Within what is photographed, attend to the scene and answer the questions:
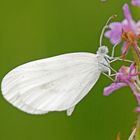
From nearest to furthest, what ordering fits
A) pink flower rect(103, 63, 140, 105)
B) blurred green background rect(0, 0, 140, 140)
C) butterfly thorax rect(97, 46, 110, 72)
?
A: pink flower rect(103, 63, 140, 105)
butterfly thorax rect(97, 46, 110, 72)
blurred green background rect(0, 0, 140, 140)

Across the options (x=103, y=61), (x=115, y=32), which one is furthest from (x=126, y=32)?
(x=103, y=61)

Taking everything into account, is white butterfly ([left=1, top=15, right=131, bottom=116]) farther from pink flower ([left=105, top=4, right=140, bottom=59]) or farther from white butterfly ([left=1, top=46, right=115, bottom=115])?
pink flower ([left=105, top=4, right=140, bottom=59])

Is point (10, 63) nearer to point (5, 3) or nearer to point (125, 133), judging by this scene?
point (5, 3)

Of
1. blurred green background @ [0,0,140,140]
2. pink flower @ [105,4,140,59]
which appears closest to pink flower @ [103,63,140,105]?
pink flower @ [105,4,140,59]

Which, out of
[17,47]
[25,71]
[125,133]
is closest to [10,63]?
[17,47]

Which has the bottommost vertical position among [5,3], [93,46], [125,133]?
[125,133]

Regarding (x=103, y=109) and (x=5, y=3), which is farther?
(x=5, y=3)
